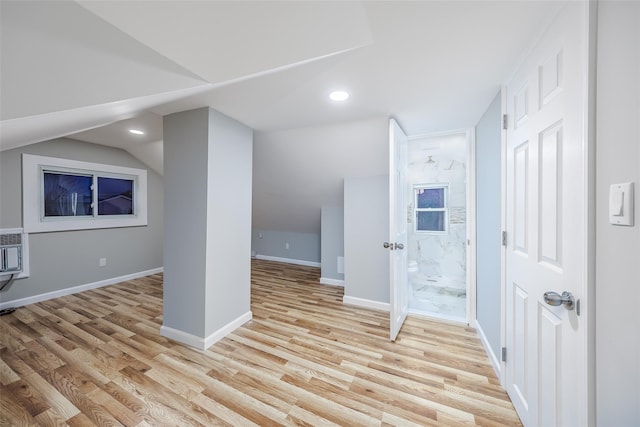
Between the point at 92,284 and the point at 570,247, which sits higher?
the point at 570,247

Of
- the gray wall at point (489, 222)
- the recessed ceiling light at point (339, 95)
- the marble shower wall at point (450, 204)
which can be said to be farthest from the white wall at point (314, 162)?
the marble shower wall at point (450, 204)

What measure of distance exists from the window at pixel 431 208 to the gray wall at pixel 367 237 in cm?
182

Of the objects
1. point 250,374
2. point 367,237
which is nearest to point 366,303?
point 367,237

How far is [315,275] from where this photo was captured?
415 cm

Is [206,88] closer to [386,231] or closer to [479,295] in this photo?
[386,231]

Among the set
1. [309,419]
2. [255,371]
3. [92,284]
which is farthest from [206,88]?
[92,284]

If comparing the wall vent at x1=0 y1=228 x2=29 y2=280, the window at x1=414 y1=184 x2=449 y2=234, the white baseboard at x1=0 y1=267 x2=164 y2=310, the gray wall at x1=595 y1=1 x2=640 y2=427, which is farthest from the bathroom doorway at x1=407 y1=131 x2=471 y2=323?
the wall vent at x1=0 y1=228 x2=29 y2=280

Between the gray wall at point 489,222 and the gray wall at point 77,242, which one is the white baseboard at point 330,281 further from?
the gray wall at point 77,242

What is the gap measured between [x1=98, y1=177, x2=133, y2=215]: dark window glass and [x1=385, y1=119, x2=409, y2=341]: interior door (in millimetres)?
4070

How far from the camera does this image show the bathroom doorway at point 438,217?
12.9 feet

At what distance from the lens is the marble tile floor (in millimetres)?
2744

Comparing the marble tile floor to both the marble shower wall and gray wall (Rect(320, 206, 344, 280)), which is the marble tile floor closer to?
the marble shower wall

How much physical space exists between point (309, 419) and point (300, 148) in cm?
244

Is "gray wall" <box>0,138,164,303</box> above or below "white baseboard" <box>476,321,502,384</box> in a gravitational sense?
above
